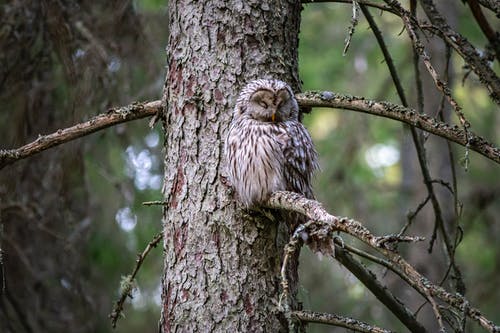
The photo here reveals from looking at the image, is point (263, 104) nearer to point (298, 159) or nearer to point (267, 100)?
point (267, 100)

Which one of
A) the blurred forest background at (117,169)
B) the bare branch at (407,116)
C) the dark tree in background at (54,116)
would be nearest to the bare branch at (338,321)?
the blurred forest background at (117,169)

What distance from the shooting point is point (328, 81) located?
9.36 metres

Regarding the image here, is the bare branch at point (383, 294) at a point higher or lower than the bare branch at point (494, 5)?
lower

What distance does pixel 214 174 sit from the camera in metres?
3.39

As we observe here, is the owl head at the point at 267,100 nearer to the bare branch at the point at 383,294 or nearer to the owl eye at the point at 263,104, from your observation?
the owl eye at the point at 263,104

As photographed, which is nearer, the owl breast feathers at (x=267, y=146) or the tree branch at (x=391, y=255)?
the tree branch at (x=391, y=255)

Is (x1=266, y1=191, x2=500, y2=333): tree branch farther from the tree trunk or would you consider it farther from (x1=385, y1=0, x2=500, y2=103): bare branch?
(x1=385, y1=0, x2=500, y2=103): bare branch

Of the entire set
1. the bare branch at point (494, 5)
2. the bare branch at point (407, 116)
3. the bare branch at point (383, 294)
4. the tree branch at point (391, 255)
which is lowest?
the tree branch at point (391, 255)

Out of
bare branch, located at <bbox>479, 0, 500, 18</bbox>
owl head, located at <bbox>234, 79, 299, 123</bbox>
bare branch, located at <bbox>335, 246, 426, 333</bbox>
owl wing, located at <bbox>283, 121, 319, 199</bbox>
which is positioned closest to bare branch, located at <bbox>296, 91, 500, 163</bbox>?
owl head, located at <bbox>234, 79, 299, 123</bbox>

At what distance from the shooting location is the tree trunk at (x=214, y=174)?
317cm

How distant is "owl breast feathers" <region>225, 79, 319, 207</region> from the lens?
3.29 meters

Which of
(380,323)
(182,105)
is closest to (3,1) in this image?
(182,105)

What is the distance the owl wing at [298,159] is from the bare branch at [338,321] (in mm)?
676

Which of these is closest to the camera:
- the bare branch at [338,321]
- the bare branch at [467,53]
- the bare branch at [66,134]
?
the bare branch at [338,321]
